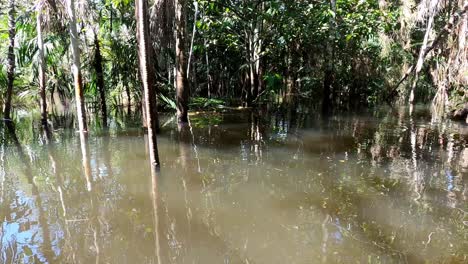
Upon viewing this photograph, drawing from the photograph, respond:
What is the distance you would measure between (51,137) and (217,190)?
21.6ft

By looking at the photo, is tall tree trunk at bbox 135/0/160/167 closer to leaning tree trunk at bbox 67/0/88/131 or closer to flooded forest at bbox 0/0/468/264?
flooded forest at bbox 0/0/468/264

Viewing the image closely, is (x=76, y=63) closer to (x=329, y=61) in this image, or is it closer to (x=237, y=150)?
(x=237, y=150)

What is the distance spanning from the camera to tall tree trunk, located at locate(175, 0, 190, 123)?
1026 centimetres

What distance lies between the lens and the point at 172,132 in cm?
1045

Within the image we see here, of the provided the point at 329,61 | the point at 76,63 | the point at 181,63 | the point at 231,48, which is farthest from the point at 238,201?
the point at 231,48

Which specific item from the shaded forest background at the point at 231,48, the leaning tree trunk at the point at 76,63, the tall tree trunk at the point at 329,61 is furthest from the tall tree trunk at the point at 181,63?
the tall tree trunk at the point at 329,61

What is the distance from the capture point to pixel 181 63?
428 inches

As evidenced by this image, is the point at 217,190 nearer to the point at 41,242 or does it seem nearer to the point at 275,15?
the point at 41,242

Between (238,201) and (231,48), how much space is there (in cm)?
1345

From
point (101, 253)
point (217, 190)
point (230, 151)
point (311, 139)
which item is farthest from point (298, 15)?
point (101, 253)

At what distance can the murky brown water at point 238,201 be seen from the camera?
392cm

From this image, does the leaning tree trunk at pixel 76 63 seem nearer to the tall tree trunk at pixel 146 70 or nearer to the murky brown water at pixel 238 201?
the murky brown water at pixel 238 201

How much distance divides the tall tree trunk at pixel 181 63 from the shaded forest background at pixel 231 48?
0.03 meters

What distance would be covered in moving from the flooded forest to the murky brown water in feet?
0.09
